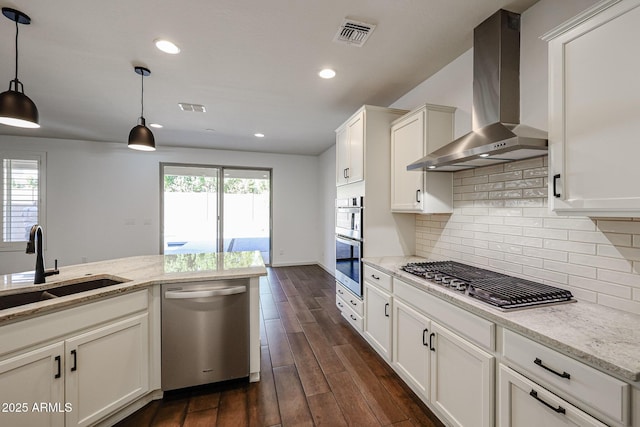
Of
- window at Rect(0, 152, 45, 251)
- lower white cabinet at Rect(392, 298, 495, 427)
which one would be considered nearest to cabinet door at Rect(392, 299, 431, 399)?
lower white cabinet at Rect(392, 298, 495, 427)

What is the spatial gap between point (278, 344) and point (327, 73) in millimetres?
2831

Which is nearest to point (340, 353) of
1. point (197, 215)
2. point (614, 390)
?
point (614, 390)

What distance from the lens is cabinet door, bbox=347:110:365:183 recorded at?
2896 millimetres

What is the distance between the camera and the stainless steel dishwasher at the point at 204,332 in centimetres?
201

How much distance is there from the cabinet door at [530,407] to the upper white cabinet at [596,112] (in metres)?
0.81

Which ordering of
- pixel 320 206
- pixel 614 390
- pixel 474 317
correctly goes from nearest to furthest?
pixel 614 390
pixel 474 317
pixel 320 206

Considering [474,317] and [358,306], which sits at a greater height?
[474,317]

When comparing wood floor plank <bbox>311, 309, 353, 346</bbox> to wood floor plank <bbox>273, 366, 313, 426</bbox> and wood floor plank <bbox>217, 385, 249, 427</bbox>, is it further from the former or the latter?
wood floor plank <bbox>217, 385, 249, 427</bbox>

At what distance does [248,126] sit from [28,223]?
4.70m

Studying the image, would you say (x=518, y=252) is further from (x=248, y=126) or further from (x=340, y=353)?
(x=248, y=126)

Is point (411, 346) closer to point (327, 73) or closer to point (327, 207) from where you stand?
point (327, 73)

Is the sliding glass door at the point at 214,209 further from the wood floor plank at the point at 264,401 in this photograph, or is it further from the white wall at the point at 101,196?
the wood floor plank at the point at 264,401

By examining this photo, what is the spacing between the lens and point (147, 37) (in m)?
2.12

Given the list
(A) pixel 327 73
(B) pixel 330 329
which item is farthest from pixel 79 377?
(A) pixel 327 73
